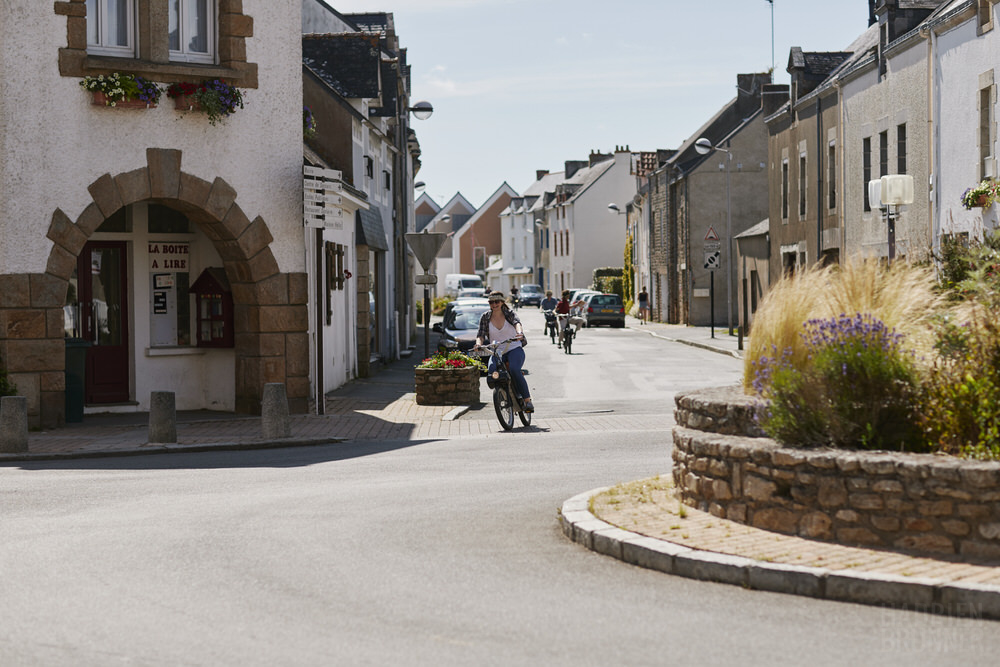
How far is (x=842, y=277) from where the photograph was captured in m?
8.65

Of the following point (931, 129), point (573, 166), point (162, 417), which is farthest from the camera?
point (573, 166)

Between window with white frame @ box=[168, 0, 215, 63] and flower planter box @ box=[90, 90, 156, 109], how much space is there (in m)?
0.98

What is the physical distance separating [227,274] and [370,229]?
30.5 ft

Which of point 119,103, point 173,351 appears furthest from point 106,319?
point 119,103

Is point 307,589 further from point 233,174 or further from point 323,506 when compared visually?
point 233,174

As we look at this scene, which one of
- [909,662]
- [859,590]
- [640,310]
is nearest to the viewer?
[909,662]

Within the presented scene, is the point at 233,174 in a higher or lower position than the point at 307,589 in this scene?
higher

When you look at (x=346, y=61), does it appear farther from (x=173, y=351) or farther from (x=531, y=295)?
(x=531, y=295)

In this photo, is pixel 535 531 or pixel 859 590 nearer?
pixel 859 590

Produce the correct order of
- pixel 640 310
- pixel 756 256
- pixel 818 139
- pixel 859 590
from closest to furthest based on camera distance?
pixel 859 590 < pixel 818 139 < pixel 756 256 < pixel 640 310

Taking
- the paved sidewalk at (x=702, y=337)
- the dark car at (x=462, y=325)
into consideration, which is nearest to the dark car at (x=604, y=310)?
the paved sidewalk at (x=702, y=337)

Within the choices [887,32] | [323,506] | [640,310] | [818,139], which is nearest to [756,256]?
[818,139]

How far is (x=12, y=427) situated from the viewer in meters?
14.0

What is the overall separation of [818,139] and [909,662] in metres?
30.0
